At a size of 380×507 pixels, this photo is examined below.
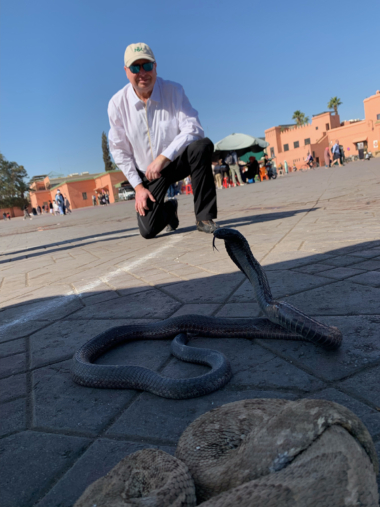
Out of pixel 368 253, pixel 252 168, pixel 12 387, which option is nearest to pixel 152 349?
pixel 12 387

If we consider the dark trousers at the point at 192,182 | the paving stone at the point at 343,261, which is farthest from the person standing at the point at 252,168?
the paving stone at the point at 343,261

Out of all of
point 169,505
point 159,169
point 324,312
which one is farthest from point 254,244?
point 169,505

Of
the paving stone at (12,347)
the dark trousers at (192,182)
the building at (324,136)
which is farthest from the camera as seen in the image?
the building at (324,136)

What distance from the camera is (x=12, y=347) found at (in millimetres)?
2336

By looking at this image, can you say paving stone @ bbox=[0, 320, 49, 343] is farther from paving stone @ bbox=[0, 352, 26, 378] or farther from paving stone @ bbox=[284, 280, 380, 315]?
paving stone @ bbox=[284, 280, 380, 315]

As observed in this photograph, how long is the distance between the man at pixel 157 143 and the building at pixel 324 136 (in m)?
52.6

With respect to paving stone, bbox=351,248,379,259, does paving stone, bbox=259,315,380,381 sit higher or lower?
lower

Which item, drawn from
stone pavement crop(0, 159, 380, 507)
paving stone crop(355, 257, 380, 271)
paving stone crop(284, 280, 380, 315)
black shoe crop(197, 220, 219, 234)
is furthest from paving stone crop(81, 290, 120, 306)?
black shoe crop(197, 220, 219, 234)

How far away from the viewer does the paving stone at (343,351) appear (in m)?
1.56

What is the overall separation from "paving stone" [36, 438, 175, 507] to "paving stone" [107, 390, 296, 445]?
5 centimetres

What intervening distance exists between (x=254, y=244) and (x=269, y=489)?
372 centimetres

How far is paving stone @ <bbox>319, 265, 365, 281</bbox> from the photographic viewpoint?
106 inches

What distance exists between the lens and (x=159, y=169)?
4848mm

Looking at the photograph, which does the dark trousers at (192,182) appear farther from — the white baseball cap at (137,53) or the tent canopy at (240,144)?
the tent canopy at (240,144)
